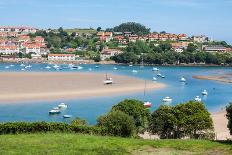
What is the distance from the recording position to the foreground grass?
57.2ft

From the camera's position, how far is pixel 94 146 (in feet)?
59.9

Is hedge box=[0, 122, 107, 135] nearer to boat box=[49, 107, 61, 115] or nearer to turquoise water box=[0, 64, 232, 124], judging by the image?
turquoise water box=[0, 64, 232, 124]

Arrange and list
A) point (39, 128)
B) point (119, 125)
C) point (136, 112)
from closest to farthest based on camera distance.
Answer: point (39, 128)
point (119, 125)
point (136, 112)

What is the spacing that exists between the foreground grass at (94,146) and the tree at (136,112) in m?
11.0

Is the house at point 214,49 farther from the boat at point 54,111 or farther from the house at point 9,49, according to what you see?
the boat at point 54,111

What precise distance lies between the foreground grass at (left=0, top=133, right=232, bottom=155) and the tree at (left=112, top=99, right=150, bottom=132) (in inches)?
435

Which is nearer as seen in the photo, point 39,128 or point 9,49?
point 39,128

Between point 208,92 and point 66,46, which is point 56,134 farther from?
point 66,46

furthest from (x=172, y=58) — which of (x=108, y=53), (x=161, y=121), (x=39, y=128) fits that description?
(x=39, y=128)

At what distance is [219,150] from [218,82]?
75.9 metres

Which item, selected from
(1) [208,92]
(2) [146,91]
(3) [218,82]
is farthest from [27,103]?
(3) [218,82]

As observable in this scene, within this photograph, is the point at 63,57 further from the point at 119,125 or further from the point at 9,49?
the point at 119,125

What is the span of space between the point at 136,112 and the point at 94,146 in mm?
13145

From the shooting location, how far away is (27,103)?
51.8 metres
